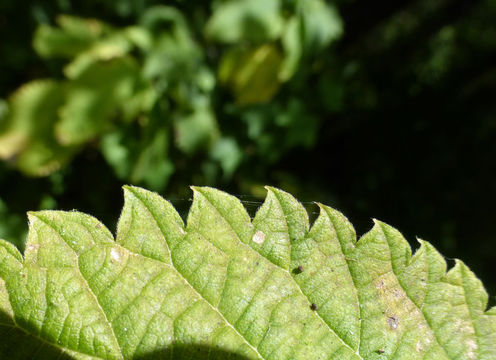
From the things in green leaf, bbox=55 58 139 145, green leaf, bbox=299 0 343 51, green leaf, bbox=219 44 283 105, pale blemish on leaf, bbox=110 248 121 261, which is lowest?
pale blemish on leaf, bbox=110 248 121 261

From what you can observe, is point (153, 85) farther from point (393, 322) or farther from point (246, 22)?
point (393, 322)

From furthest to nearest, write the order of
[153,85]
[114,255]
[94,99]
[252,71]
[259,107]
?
[259,107] → [252,71] → [153,85] → [94,99] → [114,255]

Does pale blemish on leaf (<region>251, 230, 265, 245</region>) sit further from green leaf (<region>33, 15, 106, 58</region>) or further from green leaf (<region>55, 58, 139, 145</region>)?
green leaf (<region>33, 15, 106, 58</region>)

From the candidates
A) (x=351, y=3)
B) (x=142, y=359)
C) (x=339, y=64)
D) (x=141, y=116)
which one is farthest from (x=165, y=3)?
(x=142, y=359)

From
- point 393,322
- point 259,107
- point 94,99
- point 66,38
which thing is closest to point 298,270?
point 393,322

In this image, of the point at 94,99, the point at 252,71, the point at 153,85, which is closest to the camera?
the point at 94,99

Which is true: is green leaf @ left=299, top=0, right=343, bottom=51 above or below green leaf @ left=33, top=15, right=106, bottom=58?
above

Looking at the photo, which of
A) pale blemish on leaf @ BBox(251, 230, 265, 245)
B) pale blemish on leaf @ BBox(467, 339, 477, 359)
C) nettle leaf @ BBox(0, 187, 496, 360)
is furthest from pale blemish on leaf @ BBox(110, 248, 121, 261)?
pale blemish on leaf @ BBox(467, 339, 477, 359)
